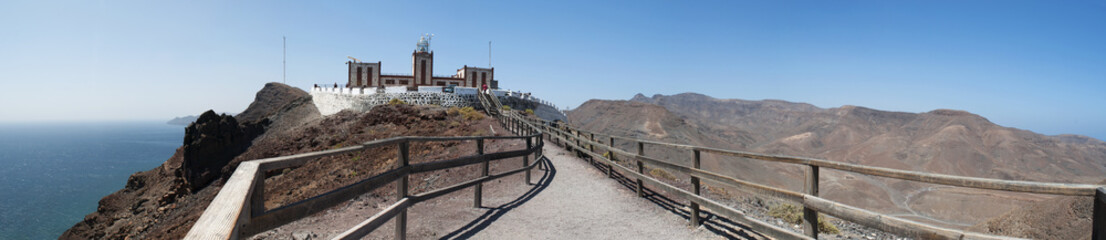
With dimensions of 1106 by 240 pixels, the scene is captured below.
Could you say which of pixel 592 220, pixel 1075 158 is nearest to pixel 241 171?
pixel 592 220

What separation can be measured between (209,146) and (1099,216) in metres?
36.2

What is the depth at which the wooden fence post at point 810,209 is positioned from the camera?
12.2ft

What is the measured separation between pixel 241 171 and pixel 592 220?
15.0 feet

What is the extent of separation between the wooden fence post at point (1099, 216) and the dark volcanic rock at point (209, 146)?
103ft

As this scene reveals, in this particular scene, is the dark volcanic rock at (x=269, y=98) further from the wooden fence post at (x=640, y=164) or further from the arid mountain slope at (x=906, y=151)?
the wooden fence post at (x=640, y=164)

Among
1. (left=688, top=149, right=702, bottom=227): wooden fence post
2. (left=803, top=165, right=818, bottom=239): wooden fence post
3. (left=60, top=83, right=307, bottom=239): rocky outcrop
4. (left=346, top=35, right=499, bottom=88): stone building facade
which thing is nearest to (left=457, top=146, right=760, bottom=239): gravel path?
(left=688, top=149, right=702, bottom=227): wooden fence post

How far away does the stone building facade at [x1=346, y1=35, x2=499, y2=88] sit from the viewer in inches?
1781

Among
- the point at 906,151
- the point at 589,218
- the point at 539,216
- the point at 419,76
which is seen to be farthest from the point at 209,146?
the point at 906,151

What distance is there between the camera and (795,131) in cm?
15188

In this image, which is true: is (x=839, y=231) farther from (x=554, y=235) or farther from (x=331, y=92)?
(x=331, y=92)

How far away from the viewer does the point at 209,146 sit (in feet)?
92.0

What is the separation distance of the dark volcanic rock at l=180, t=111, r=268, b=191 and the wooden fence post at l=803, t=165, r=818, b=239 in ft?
A: 98.2

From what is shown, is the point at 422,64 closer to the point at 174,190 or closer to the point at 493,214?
the point at 174,190

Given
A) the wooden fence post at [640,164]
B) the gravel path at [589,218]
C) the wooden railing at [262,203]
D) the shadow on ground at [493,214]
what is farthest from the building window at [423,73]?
the wooden railing at [262,203]
